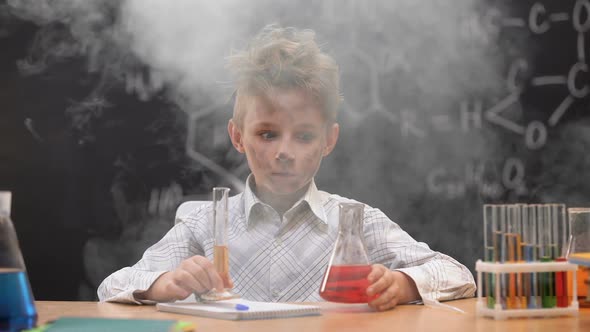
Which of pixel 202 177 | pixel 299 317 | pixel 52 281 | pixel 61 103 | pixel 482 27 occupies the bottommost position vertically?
pixel 52 281

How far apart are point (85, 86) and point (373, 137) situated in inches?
41.9

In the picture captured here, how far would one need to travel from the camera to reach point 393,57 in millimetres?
2699

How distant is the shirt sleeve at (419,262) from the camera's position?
1.46 m

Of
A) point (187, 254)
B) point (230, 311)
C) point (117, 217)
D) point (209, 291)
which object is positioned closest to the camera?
point (230, 311)

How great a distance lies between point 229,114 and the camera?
268cm

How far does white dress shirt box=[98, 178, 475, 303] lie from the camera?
1.80 m

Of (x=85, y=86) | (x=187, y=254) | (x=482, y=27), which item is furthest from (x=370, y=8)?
(x=187, y=254)

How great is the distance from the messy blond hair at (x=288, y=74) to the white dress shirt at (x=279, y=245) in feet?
0.85

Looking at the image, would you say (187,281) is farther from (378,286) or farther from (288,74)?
(288,74)

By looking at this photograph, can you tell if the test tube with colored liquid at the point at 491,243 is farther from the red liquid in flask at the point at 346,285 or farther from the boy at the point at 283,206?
the boy at the point at 283,206

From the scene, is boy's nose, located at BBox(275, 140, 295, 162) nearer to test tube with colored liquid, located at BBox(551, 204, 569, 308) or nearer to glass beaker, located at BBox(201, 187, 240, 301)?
glass beaker, located at BBox(201, 187, 240, 301)

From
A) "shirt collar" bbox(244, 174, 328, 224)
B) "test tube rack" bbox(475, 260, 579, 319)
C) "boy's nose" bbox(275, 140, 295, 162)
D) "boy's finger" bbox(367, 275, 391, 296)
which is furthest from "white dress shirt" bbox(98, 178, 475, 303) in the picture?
"test tube rack" bbox(475, 260, 579, 319)

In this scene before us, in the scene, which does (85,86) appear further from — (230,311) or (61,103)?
(230,311)

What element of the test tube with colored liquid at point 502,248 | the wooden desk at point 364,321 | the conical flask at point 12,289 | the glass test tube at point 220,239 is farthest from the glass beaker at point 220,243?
the test tube with colored liquid at point 502,248
